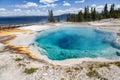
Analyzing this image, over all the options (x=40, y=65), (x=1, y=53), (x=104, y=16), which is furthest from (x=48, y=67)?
(x=104, y=16)

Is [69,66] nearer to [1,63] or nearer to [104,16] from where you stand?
[1,63]

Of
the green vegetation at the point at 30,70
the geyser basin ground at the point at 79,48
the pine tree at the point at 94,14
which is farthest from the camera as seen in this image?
the pine tree at the point at 94,14

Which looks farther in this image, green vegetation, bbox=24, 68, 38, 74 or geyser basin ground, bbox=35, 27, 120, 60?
geyser basin ground, bbox=35, 27, 120, 60

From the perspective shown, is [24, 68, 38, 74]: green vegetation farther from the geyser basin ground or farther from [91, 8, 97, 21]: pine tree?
[91, 8, 97, 21]: pine tree

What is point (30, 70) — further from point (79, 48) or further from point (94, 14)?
point (94, 14)

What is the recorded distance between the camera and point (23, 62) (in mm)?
15328

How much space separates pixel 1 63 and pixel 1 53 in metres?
3.61

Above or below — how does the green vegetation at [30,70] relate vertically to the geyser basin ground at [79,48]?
above

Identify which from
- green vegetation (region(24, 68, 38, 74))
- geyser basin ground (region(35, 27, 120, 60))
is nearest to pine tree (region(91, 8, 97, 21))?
geyser basin ground (region(35, 27, 120, 60))

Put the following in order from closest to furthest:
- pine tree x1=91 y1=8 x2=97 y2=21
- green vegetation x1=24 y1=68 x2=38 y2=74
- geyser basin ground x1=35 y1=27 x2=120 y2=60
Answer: green vegetation x1=24 y1=68 x2=38 y2=74, geyser basin ground x1=35 y1=27 x2=120 y2=60, pine tree x1=91 y1=8 x2=97 y2=21

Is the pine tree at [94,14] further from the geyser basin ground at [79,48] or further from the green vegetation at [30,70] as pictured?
the green vegetation at [30,70]

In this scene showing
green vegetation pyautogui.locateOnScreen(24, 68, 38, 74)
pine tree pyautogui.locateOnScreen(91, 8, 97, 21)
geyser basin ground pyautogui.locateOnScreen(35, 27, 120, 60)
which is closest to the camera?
green vegetation pyautogui.locateOnScreen(24, 68, 38, 74)

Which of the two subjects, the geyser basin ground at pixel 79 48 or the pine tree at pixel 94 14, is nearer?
the geyser basin ground at pixel 79 48

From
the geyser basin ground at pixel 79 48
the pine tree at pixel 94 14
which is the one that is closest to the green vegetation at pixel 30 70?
the geyser basin ground at pixel 79 48
